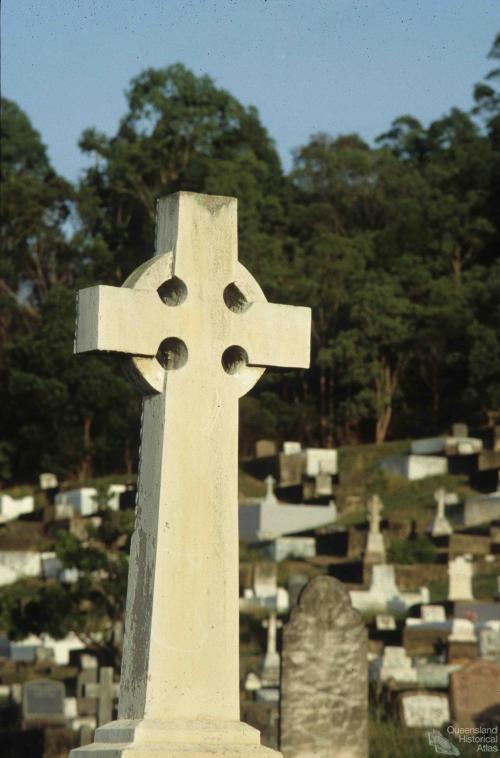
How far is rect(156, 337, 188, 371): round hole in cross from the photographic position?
525 cm

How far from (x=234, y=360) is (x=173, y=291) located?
31 centimetres

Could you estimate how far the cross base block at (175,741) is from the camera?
190 inches

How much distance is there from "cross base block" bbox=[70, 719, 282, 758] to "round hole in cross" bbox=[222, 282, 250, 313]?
1294mm

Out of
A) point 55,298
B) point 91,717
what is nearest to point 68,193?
point 55,298

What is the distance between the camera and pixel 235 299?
17.9 ft

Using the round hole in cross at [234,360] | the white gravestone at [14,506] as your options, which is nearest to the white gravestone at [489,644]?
the round hole in cross at [234,360]

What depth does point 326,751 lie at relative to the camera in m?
10.4

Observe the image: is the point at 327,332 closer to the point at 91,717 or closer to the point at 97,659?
the point at 97,659

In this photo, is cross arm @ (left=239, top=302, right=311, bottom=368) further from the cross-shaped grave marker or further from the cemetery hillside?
the cross-shaped grave marker

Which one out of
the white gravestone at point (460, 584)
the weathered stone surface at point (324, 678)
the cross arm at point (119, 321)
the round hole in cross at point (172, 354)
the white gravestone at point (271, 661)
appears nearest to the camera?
the cross arm at point (119, 321)

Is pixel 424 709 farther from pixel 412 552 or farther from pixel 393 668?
pixel 412 552

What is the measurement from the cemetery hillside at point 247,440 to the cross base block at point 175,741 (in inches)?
0.4

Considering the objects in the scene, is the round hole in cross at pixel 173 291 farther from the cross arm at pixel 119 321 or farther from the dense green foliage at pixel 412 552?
the dense green foliage at pixel 412 552

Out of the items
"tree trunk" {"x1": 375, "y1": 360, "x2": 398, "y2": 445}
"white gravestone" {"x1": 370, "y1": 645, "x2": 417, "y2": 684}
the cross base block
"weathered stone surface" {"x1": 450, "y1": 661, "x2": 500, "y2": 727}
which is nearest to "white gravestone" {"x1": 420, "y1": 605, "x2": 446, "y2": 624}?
"white gravestone" {"x1": 370, "y1": 645, "x2": 417, "y2": 684}
